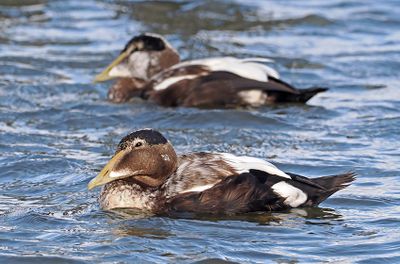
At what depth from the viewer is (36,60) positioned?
15117 mm

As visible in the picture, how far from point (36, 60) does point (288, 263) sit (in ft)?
28.6

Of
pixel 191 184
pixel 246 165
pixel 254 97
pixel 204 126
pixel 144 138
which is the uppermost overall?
pixel 144 138

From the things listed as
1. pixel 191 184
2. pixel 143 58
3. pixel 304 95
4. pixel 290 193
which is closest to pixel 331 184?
pixel 290 193

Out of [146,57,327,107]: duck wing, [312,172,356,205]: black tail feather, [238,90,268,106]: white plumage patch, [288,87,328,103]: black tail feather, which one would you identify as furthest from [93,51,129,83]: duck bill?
[312,172,356,205]: black tail feather

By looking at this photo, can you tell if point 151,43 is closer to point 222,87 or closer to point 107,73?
point 107,73

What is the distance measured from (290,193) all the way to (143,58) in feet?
19.1

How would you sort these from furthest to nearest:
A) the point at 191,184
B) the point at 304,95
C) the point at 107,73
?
the point at 107,73, the point at 304,95, the point at 191,184

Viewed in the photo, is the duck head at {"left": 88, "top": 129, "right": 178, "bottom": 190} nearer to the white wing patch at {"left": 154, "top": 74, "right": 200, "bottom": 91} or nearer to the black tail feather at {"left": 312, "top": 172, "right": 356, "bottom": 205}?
the black tail feather at {"left": 312, "top": 172, "right": 356, "bottom": 205}

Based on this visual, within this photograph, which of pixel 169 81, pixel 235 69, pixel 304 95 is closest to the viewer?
pixel 304 95

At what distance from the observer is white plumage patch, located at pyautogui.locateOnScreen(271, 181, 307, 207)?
8.06 meters

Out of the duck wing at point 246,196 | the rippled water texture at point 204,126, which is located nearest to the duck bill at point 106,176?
the rippled water texture at point 204,126

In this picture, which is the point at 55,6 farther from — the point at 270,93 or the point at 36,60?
the point at 270,93

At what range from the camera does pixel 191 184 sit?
7984 mm

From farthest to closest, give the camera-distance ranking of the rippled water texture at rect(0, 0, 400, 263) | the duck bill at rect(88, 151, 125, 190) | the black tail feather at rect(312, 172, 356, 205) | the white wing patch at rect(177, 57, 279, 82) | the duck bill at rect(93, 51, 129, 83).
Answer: the duck bill at rect(93, 51, 129, 83) → the white wing patch at rect(177, 57, 279, 82) → the black tail feather at rect(312, 172, 356, 205) → the duck bill at rect(88, 151, 125, 190) → the rippled water texture at rect(0, 0, 400, 263)
